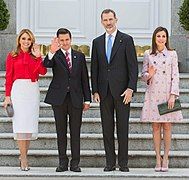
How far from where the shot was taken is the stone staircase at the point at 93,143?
327 inches

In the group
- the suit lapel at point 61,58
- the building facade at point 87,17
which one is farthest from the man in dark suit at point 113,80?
the building facade at point 87,17

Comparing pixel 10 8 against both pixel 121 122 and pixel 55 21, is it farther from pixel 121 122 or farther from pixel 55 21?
pixel 121 122

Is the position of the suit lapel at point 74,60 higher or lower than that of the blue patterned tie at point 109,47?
lower

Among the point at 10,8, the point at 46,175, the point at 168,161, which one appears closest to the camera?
the point at 46,175

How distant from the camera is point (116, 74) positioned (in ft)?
25.8

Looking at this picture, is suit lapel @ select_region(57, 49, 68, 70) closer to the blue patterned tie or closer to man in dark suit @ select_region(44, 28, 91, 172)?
man in dark suit @ select_region(44, 28, 91, 172)

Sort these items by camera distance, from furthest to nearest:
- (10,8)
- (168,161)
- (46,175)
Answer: (10,8) → (168,161) → (46,175)

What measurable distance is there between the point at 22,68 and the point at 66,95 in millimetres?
558

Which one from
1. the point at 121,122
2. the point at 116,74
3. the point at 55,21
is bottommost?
the point at 121,122

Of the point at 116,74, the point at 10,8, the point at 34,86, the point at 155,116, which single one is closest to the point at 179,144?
the point at 155,116

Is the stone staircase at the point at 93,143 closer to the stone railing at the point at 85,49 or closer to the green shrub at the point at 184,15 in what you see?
the green shrub at the point at 184,15

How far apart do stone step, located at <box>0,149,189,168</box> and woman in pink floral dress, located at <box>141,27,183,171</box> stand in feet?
0.96

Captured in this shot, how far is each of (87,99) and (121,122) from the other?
17.5 inches

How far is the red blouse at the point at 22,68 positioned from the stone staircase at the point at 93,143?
0.88m
